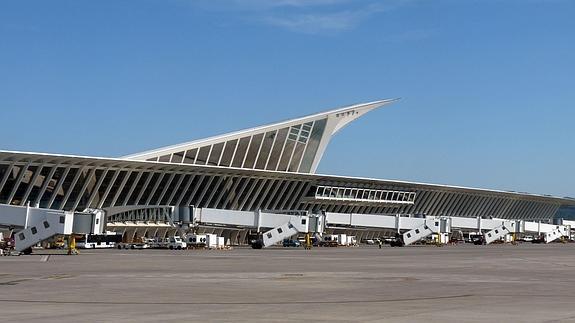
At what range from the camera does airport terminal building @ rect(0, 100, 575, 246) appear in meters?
108

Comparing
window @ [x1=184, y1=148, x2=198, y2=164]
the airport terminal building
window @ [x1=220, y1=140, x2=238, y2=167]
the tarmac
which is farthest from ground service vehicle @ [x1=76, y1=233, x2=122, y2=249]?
the tarmac

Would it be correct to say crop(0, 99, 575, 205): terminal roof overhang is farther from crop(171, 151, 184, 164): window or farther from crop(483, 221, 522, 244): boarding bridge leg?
crop(483, 221, 522, 244): boarding bridge leg

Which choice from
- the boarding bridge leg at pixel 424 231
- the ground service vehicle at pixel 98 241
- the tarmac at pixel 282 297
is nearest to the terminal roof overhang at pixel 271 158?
the ground service vehicle at pixel 98 241

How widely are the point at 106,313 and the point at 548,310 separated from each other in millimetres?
11174

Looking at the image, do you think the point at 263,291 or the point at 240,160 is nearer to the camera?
the point at 263,291

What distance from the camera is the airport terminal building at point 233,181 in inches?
4242

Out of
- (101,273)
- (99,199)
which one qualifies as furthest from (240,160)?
(101,273)

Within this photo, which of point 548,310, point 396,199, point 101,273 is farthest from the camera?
point 396,199

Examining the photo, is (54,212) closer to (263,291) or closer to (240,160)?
(263,291)

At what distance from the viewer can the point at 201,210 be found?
93.2 meters

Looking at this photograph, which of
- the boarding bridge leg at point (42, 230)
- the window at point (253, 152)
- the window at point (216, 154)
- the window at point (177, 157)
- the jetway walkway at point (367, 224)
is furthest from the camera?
the window at point (253, 152)

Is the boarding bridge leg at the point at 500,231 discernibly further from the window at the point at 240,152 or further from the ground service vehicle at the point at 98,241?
the ground service vehicle at the point at 98,241

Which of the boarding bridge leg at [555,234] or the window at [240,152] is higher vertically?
the window at [240,152]

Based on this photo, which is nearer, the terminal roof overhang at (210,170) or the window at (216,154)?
the terminal roof overhang at (210,170)
